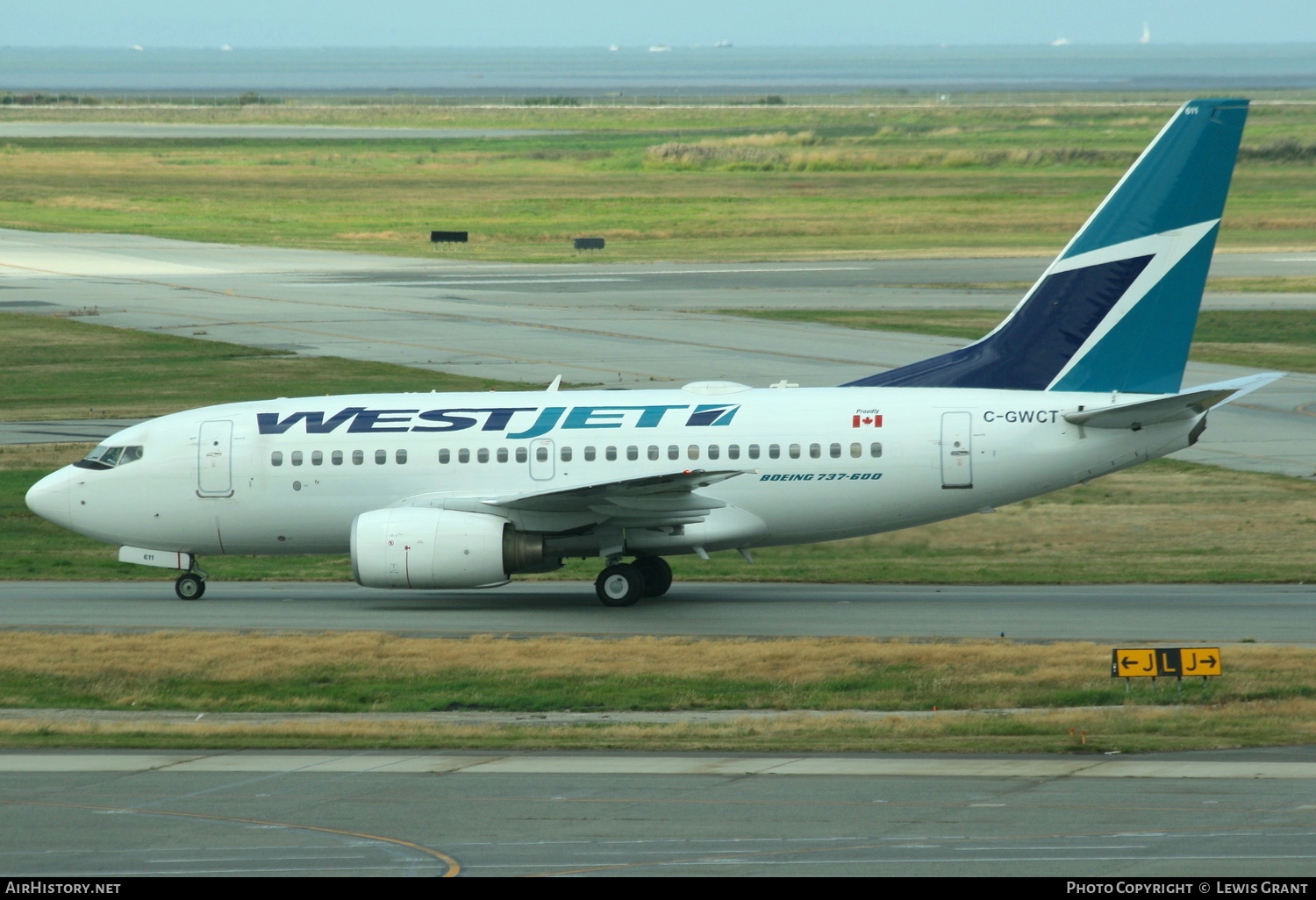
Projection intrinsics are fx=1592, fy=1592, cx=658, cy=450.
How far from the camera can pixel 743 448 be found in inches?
1272

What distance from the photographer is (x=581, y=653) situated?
28.3 m

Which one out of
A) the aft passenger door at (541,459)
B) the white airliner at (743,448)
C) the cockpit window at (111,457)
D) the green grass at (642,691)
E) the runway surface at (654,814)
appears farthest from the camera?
the cockpit window at (111,457)

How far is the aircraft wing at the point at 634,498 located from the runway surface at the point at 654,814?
910 cm

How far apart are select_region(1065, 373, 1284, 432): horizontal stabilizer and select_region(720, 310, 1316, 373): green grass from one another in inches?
1206

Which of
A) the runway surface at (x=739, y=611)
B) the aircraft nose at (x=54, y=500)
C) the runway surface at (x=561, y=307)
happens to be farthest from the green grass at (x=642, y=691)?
the runway surface at (x=561, y=307)

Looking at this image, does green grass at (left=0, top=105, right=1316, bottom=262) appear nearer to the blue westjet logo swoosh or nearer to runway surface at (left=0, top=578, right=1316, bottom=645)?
runway surface at (left=0, top=578, right=1316, bottom=645)

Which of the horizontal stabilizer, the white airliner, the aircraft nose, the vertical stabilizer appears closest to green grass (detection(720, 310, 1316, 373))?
the vertical stabilizer

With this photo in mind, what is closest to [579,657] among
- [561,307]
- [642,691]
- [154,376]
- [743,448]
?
[642,691]

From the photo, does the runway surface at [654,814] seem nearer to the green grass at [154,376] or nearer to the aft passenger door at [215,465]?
the aft passenger door at [215,465]

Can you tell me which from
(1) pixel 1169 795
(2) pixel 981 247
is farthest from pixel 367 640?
(2) pixel 981 247

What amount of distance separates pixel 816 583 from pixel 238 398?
2773cm

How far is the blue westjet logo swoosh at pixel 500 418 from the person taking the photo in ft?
108

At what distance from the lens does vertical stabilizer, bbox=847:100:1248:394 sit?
3228 cm

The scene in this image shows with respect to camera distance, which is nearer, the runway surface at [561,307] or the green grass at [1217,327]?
the runway surface at [561,307]
